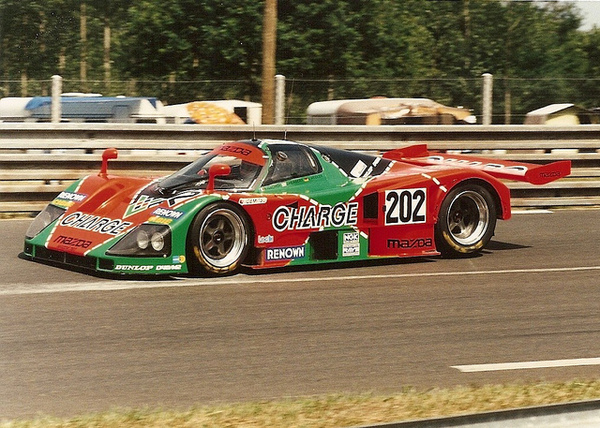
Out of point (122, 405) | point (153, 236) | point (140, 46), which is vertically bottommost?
point (122, 405)

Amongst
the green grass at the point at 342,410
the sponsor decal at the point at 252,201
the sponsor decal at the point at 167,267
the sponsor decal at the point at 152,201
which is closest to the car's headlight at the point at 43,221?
the sponsor decal at the point at 152,201

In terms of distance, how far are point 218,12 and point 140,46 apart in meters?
3.59

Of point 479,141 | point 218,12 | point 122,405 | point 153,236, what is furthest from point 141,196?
point 218,12

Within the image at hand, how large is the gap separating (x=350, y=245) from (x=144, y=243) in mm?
1997

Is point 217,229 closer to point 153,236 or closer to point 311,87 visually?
point 153,236

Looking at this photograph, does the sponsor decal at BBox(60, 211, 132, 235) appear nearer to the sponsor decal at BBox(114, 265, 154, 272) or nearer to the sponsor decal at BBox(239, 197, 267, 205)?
the sponsor decal at BBox(114, 265, 154, 272)

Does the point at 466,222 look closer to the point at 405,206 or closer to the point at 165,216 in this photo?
the point at 405,206

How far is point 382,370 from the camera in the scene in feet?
19.0

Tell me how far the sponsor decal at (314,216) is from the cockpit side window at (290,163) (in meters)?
0.32

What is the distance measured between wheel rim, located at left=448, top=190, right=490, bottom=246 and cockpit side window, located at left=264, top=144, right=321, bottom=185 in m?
1.56

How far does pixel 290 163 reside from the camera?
8891 millimetres

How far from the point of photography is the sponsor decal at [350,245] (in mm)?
8977

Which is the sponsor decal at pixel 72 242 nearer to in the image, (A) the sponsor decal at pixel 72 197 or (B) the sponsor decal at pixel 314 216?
(A) the sponsor decal at pixel 72 197

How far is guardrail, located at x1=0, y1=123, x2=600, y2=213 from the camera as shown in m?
11.8
